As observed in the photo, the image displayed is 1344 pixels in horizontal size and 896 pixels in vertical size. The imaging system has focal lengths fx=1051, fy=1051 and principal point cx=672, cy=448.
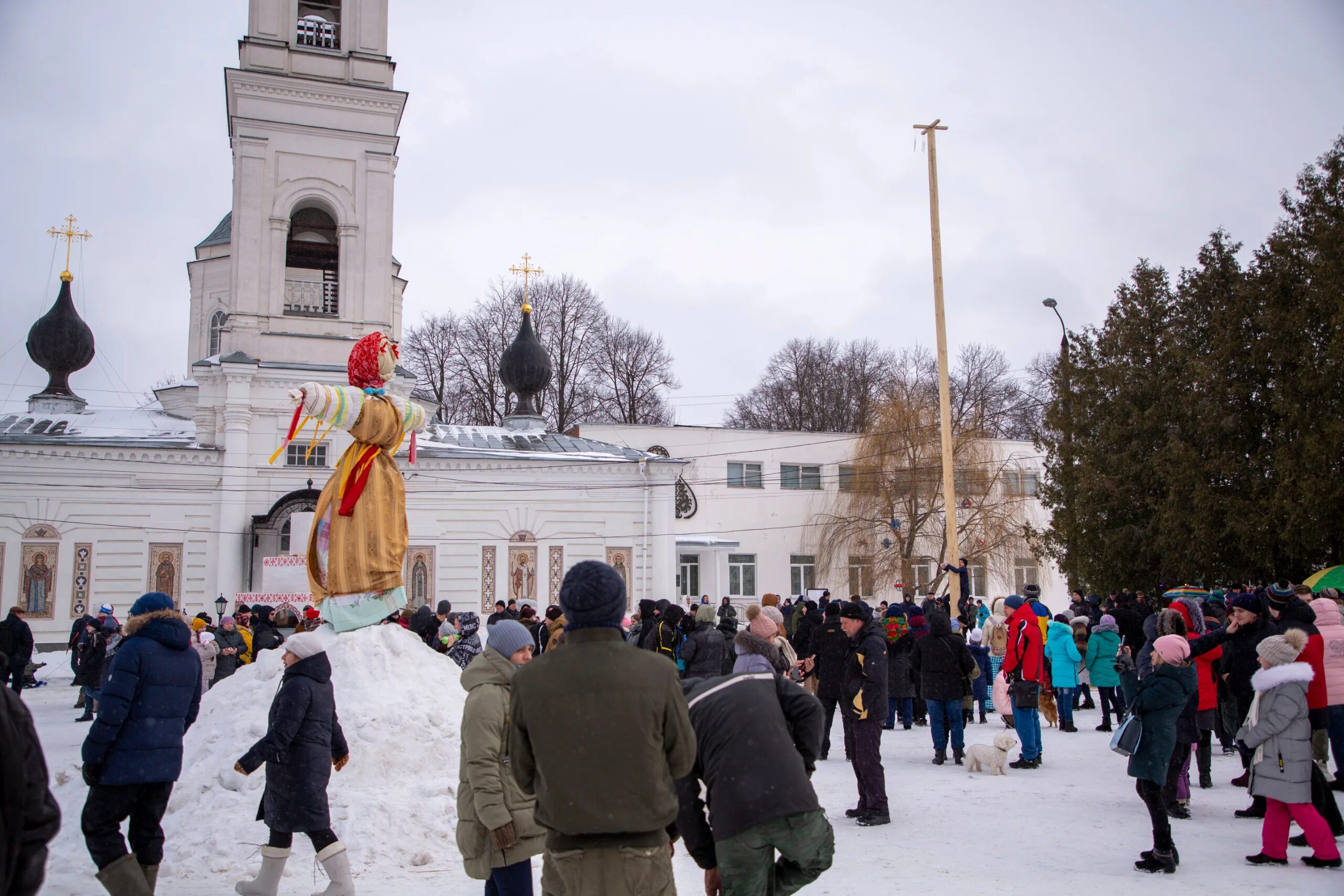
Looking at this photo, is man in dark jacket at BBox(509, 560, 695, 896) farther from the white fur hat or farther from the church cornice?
the church cornice

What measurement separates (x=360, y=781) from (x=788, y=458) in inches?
1153

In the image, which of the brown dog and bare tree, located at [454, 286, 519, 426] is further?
bare tree, located at [454, 286, 519, 426]

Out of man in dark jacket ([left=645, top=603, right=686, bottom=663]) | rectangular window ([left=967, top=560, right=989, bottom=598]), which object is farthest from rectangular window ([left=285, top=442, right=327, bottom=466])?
rectangular window ([left=967, top=560, right=989, bottom=598])

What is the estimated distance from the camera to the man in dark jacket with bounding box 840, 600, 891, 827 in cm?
812

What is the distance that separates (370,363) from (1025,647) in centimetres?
733

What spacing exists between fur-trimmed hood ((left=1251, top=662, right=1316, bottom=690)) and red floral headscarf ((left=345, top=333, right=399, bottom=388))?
27.4 ft

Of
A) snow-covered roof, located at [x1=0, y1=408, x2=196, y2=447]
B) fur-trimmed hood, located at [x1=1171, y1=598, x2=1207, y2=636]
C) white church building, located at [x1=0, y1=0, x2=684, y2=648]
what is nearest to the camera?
fur-trimmed hood, located at [x1=1171, y1=598, x2=1207, y2=636]

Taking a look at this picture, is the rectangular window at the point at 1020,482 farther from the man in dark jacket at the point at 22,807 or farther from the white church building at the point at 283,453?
the man in dark jacket at the point at 22,807

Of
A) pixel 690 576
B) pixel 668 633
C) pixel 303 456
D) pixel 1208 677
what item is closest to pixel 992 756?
pixel 1208 677

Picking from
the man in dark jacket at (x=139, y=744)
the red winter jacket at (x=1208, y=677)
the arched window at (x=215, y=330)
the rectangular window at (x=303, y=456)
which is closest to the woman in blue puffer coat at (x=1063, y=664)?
the red winter jacket at (x=1208, y=677)

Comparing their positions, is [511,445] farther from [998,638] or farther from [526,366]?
[998,638]

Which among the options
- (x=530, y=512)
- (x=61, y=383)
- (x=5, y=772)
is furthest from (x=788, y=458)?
(x=5, y=772)

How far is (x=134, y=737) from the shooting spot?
5641 millimetres

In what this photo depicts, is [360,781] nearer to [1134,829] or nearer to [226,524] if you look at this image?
[1134,829]
